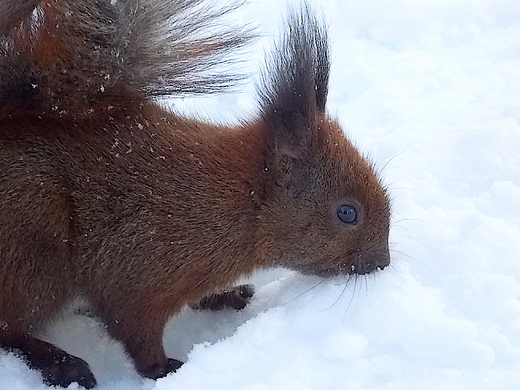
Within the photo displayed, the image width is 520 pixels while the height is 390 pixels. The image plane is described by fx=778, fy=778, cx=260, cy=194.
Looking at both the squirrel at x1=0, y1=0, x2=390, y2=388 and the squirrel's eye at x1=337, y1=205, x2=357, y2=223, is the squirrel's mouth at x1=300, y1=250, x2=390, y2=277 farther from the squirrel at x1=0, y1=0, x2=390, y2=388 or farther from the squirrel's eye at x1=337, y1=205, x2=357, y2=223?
the squirrel's eye at x1=337, y1=205, x2=357, y2=223

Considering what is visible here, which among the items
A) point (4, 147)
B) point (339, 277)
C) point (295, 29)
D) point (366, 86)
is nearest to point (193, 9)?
point (295, 29)

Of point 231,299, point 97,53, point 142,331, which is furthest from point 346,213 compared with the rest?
point 97,53

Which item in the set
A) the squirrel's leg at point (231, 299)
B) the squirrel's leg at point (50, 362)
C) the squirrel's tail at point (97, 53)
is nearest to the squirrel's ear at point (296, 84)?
the squirrel's tail at point (97, 53)

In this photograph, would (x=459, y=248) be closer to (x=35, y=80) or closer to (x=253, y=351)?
(x=253, y=351)

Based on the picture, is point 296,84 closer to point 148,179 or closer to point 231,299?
point 148,179

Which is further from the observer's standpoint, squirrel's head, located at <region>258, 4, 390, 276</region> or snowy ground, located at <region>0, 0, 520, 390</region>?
squirrel's head, located at <region>258, 4, 390, 276</region>

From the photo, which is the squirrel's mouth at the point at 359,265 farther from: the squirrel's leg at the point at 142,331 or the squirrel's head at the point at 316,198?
the squirrel's leg at the point at 142,331

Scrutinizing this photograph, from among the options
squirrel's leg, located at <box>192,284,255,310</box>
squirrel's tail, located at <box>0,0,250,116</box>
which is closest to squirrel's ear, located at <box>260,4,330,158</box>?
squirrel's tail, located at <box>0,0,250,116</box>
